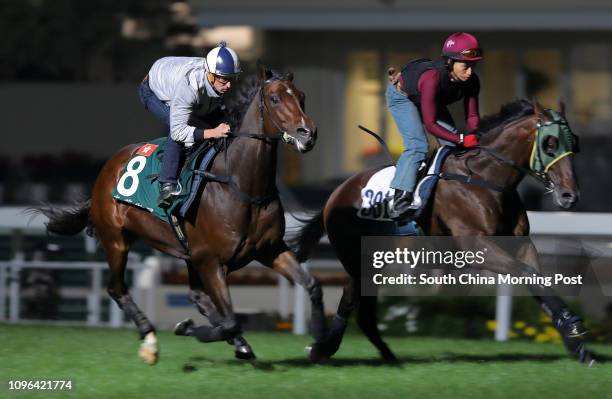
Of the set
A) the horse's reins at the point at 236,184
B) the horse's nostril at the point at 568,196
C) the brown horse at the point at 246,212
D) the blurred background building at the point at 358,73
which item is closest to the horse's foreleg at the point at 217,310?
the brown horse at the point at 246,212

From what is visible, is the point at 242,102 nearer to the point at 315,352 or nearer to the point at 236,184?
the point at 236,184

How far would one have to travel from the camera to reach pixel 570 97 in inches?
631

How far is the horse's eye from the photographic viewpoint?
23.5 feet

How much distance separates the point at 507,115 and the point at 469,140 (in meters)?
0.30

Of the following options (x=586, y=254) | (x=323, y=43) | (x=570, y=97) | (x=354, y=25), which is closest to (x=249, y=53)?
(x=323, y=43)

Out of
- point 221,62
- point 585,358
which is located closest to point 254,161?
point 221,62

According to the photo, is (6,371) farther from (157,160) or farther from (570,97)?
(570,97)

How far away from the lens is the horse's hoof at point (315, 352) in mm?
7090

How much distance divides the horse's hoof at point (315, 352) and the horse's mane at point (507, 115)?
5.20 feet

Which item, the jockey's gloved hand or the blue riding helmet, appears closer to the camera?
the blue riding helmet

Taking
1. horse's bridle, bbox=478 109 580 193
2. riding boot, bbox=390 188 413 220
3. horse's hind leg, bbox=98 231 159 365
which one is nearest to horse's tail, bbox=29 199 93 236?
horse's hind leg, bbox=98 231 159 365

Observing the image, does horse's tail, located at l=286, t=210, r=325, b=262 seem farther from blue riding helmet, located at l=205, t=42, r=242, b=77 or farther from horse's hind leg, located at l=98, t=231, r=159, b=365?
blue riding helmet, located at l=205, t=42, r=242, b=77

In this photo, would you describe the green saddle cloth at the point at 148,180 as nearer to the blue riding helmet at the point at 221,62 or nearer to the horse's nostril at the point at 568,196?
the blue riding helmet at the point at 221,62

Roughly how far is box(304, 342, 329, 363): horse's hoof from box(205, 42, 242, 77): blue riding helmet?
154 centimetres
